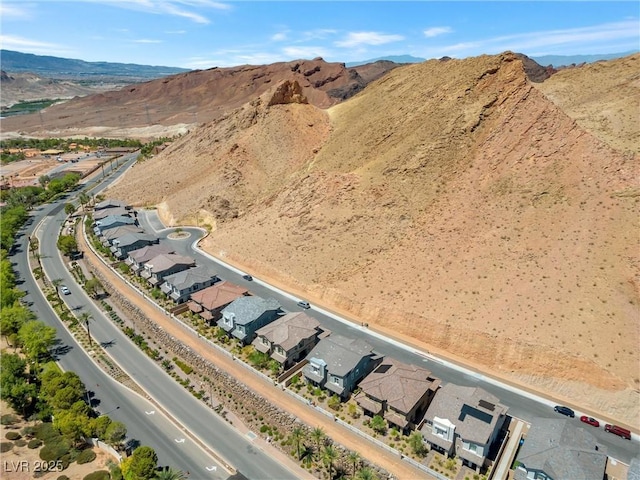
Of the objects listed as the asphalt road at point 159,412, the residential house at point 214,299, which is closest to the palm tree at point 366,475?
the asphalt road at point 159,412

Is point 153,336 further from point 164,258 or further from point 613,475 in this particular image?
point 613,475

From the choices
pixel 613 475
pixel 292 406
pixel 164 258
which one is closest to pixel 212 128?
pixel 164 258

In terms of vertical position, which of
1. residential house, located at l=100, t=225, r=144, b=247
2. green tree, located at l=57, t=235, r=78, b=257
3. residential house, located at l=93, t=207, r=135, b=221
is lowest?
green tree, located at l=57, t=235, r=78, b=257

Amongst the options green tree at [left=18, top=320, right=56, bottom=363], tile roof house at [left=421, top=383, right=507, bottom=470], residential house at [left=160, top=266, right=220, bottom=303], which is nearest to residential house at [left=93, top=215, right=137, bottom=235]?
residential house at [left=160, top=266, right=220, bottom=303]

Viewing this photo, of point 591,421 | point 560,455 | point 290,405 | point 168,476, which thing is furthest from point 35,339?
point 591,421

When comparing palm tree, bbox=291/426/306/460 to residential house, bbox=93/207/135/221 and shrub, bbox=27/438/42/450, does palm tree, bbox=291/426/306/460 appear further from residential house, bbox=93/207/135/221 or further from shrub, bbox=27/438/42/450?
residential house, bbox=93/207/135/221

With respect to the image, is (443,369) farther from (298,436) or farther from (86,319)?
(86,319)

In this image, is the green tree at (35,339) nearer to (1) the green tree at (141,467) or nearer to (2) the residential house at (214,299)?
(2) the residential house at (214,299)
